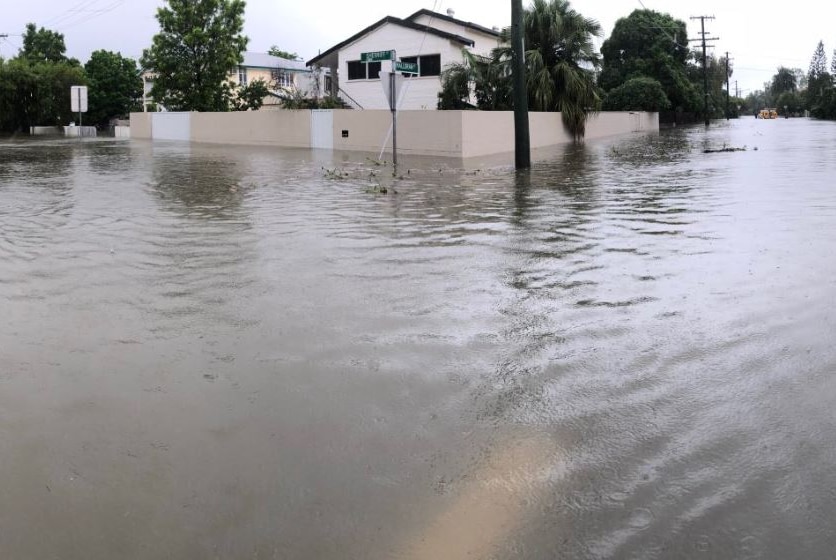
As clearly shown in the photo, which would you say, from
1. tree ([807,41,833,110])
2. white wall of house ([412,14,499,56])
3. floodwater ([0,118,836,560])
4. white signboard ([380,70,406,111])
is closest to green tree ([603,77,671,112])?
white wall of house ([412,14,499,56])

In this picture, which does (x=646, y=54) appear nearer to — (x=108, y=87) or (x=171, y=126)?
(x=171, y=126)

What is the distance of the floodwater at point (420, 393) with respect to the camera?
2.92 metres

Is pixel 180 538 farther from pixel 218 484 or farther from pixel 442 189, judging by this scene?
pixel 442 189

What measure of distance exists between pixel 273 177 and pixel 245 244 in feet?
30.5

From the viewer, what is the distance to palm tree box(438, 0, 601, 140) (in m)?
30.9

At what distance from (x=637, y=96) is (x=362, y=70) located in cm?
2202

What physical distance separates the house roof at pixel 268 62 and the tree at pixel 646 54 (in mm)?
24104

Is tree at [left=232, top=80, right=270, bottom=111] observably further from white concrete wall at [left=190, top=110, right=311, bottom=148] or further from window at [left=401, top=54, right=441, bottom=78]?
window at [left=401, top=54, right=441, bottom=78]

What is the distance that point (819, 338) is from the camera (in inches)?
198

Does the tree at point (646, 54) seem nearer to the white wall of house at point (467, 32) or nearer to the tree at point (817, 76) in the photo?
the white wall of house at point (467, 32)

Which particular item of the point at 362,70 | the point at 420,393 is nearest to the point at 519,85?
the point at 420,393

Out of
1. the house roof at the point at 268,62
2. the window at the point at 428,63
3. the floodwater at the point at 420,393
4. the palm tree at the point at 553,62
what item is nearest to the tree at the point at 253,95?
the window at the point at 428,63

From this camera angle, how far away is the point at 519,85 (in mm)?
18250

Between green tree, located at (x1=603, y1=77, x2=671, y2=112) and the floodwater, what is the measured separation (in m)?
48.7
